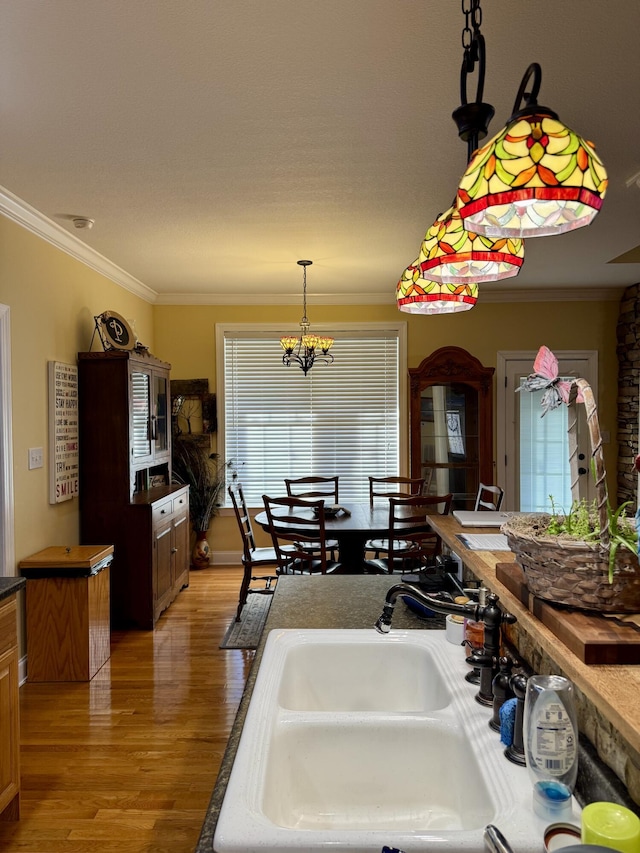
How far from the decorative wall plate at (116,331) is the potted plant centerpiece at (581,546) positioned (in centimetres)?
381

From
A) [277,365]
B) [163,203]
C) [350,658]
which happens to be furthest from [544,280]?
[350,658]

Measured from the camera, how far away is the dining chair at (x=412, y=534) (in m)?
3.81

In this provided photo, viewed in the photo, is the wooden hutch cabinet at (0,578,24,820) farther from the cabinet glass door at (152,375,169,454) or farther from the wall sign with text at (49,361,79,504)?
the cabinet glass door at (152,375,169,454)

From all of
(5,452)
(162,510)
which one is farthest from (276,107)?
(162,510)

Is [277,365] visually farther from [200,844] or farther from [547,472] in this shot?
[200,844]

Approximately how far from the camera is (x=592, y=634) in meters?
0.90

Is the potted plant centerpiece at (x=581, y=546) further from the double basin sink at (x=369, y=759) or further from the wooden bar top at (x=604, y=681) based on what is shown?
the double basin sink at (x=369, y=759)

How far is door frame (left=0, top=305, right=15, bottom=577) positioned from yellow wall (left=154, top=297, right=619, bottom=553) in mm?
2738

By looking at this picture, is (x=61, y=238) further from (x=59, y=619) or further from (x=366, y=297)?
(x=366, y=297)

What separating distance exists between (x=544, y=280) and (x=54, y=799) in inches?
203

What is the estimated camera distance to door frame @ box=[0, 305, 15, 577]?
322 cm

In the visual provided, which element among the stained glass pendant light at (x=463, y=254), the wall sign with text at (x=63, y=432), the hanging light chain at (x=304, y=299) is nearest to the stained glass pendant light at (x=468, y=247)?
the stained glass pendant light at (x=463, y=254)

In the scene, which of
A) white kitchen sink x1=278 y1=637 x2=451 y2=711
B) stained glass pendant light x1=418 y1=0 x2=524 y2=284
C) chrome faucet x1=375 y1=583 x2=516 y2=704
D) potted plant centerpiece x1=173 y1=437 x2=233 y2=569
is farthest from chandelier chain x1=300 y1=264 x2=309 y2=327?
chrome faucet x1=375 y1=583 x2=516 y2=704

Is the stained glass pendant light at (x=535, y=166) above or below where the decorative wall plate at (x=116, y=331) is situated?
below
